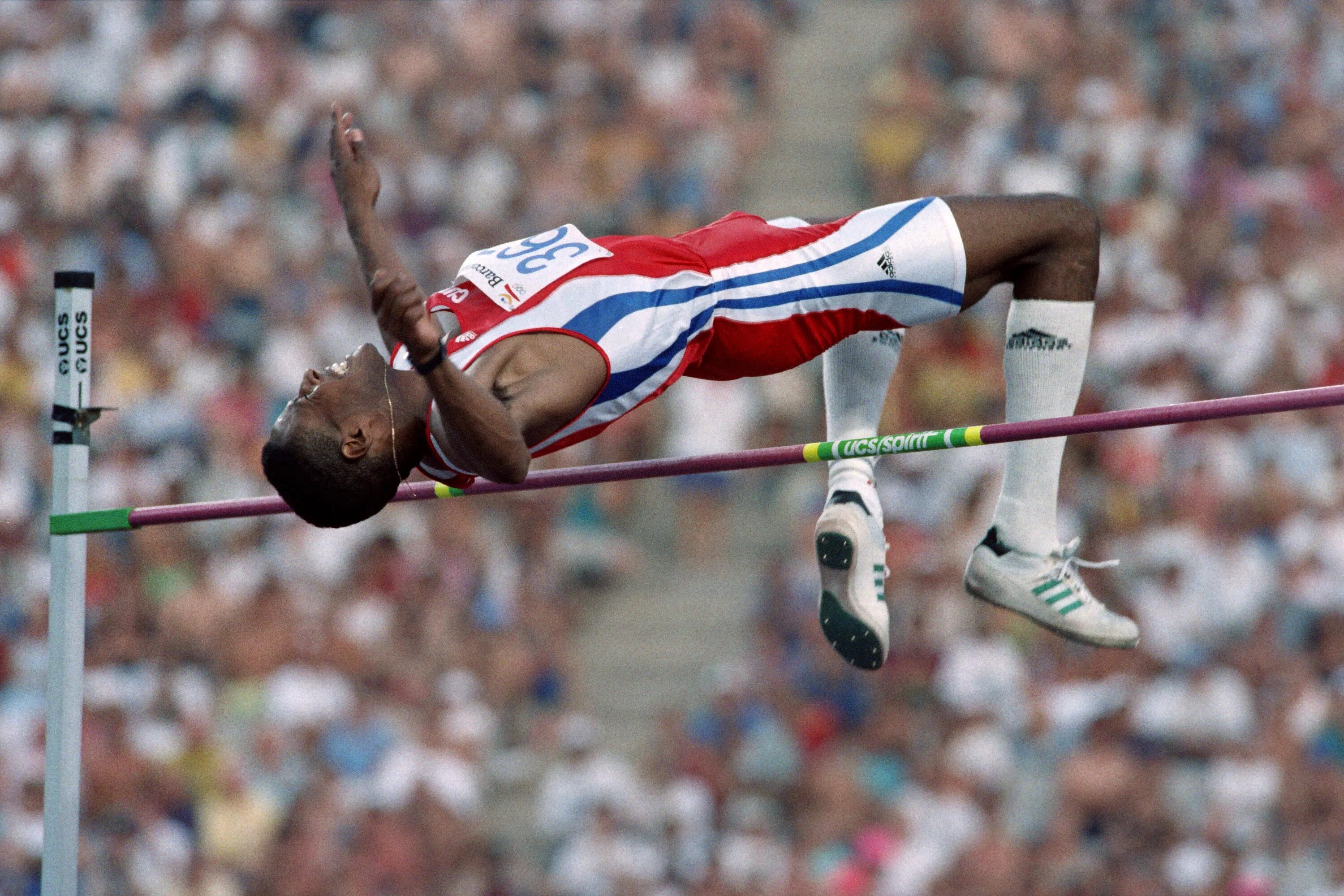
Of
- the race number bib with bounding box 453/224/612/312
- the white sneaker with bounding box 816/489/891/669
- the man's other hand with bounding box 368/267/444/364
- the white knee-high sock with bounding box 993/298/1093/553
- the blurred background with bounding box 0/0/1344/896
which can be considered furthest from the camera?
the blurred background with bounding box 0/0/1344/896

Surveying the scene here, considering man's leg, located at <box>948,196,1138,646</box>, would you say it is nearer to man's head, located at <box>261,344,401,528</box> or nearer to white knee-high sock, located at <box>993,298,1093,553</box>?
white knee-high sock, located at <box>993,298,1093,553</box>

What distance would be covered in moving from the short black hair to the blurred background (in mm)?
4774

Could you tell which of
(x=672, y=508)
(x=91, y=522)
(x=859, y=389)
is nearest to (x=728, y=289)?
(x=859, y=389)

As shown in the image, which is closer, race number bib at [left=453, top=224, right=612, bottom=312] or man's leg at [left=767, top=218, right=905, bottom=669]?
race number bib at [left=453, top=224, right=612, bottom=312]

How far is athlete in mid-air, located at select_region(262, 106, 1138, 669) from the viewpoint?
4.40 meters

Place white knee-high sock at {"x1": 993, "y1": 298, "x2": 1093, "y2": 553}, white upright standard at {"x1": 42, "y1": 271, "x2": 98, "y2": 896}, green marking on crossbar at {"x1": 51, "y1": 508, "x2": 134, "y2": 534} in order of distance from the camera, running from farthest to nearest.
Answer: white upright standard at {"x1": 42, "y1": 271, "x2": 98, "y2": 896} → green marking on crossbar at {"x1": 51, "y1": 508, "x2": 134, "y2": 534} → white knee-high sock at {"x1": 993, "y1": 298, "x2": 1093, "y2": 553}

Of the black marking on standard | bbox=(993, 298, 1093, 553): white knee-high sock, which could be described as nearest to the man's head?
the black marking on standard

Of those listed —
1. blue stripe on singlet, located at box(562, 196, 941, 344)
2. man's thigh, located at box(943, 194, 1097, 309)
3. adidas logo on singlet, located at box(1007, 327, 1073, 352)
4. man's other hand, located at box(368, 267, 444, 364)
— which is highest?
man's thigh, located at box(943, 194, 1097, 309)

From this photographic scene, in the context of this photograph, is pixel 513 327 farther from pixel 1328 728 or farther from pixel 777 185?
pixel 777 185

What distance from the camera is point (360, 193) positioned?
4.41 meters

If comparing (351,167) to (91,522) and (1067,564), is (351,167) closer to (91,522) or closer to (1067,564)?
(91,522)

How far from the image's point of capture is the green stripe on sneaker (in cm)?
522

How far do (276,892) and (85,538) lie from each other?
12.6 feet

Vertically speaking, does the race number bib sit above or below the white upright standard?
above
